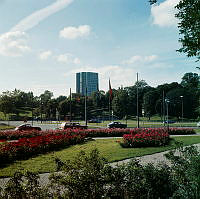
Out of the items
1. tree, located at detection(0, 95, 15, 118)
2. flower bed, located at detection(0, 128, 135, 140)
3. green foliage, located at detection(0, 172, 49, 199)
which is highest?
tree, located at detection(0, 95, 15, 118)

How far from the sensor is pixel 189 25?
602cm

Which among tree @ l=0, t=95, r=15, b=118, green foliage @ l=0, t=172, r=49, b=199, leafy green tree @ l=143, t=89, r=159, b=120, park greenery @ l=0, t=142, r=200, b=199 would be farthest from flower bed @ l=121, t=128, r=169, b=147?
leafy green tree @ l=143, t=89, r=159, b=120

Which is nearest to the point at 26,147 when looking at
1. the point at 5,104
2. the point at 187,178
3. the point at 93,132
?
the point at 187,178

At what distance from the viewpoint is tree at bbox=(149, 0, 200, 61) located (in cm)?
559

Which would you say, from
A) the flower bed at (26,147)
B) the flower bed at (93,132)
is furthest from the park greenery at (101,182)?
the flower bed at (93,132)

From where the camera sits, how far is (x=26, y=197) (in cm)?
412

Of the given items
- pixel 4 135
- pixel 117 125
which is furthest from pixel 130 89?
pixel 4 135

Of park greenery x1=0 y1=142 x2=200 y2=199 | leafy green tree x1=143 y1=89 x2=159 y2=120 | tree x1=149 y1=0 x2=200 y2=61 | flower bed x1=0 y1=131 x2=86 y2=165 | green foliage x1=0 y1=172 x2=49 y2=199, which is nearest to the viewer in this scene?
green foliage x1=0 y1=172 x2=49 y2=199

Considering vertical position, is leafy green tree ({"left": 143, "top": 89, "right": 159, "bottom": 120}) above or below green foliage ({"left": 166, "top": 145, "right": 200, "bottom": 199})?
above

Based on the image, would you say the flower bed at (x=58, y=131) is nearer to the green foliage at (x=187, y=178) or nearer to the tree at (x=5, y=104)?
the green foliage at (x=187, y=178)

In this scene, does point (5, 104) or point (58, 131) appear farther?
point (5, 104)

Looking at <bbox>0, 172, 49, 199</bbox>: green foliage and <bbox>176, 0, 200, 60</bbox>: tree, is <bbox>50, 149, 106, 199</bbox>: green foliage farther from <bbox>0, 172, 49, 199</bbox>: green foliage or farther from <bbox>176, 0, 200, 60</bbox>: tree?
<bbox>176, 0, 200, 60</bbox>: tree

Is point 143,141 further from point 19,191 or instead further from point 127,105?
point 127,105

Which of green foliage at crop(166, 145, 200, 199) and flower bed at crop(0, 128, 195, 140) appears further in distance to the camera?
flower bed at crop(0, 128, 195, 140)
